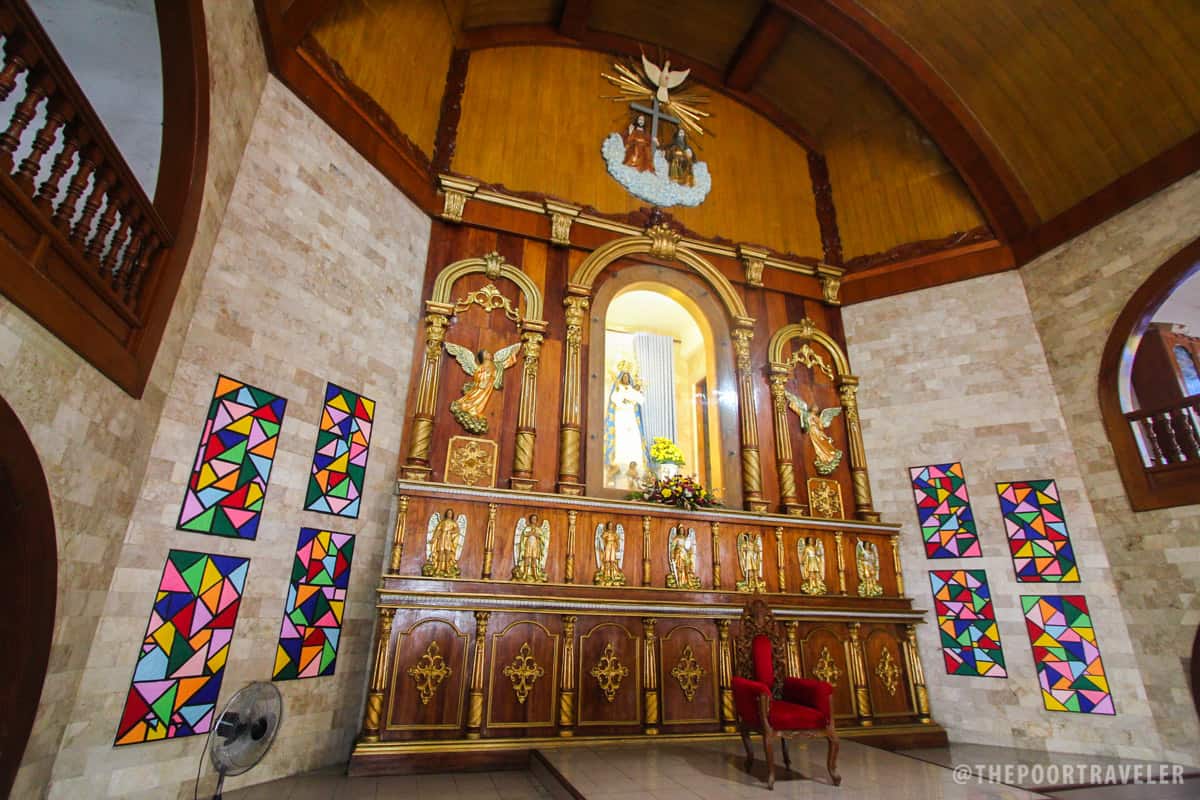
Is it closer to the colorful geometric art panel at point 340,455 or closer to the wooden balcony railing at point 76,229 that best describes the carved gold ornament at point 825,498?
the colorful geometric art panel at point 340,455

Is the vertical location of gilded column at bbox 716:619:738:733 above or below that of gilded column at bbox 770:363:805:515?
below

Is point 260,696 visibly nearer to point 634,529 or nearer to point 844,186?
A: point 634,529

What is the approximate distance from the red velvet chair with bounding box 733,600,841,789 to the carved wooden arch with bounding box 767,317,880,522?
2397 millimetres

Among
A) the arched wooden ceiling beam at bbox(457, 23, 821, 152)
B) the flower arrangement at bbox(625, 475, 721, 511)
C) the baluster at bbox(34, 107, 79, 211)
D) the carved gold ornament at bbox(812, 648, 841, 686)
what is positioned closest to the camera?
the baluster at bbox(34, 107, 79, 211)

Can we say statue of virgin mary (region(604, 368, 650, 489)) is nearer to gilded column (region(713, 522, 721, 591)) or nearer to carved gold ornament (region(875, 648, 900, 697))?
gilded column (region(713, 522, 721, 591))

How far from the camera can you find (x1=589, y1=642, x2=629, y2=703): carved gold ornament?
5.76 m

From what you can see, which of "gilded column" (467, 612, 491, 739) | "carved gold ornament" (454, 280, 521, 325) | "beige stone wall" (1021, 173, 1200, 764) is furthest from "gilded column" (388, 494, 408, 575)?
"beige stone wall" (1021, 173, 1200, 764)

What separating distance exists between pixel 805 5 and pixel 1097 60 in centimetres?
399

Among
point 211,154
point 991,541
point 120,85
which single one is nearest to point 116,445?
point 211,154

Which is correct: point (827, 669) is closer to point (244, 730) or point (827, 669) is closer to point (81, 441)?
point (244, 730)

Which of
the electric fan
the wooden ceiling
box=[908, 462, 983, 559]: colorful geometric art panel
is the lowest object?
the electric fan

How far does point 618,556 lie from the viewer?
6.48 meters

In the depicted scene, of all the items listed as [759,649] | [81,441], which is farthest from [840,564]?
[81,441]

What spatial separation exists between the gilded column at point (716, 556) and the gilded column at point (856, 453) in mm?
2400
